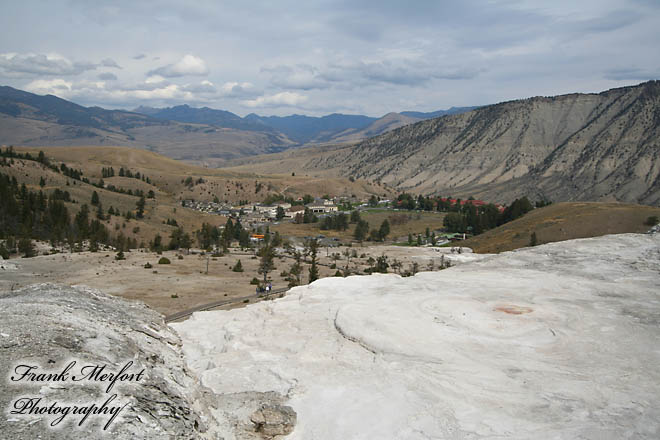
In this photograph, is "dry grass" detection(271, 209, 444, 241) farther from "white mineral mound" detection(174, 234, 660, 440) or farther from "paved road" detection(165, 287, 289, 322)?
"white mineral mound" detection(174, 234, 660, 440)

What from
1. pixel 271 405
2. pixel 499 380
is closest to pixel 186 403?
pixel 271 405

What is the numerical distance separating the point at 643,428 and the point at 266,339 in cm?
1394

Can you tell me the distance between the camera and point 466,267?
3703cm

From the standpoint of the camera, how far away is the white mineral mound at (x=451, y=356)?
43.5 ft

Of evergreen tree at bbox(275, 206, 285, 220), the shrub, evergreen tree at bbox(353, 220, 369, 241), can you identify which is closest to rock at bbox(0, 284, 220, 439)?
the shrub

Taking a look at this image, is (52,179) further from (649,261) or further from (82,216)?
(649,261)

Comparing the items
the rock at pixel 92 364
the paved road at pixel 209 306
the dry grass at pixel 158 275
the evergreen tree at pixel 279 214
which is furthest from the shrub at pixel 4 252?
the evergreen tree at pixel 279 214

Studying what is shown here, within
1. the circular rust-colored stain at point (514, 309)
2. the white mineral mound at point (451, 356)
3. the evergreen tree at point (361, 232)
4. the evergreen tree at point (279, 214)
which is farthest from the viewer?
the evergreen tree at point (279, 214)

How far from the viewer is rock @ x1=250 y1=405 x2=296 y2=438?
13156 mm

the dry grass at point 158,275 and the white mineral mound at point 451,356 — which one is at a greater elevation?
the white mineral mound at point 451,356

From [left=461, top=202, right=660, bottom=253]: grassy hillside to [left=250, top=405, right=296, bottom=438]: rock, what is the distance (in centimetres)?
8286

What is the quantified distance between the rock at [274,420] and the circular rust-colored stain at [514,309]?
44.3ft

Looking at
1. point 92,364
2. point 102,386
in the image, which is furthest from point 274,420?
point 92,364

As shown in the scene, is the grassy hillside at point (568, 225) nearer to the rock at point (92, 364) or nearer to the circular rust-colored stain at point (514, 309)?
the circular rust-colored stain at point (514, 309)
